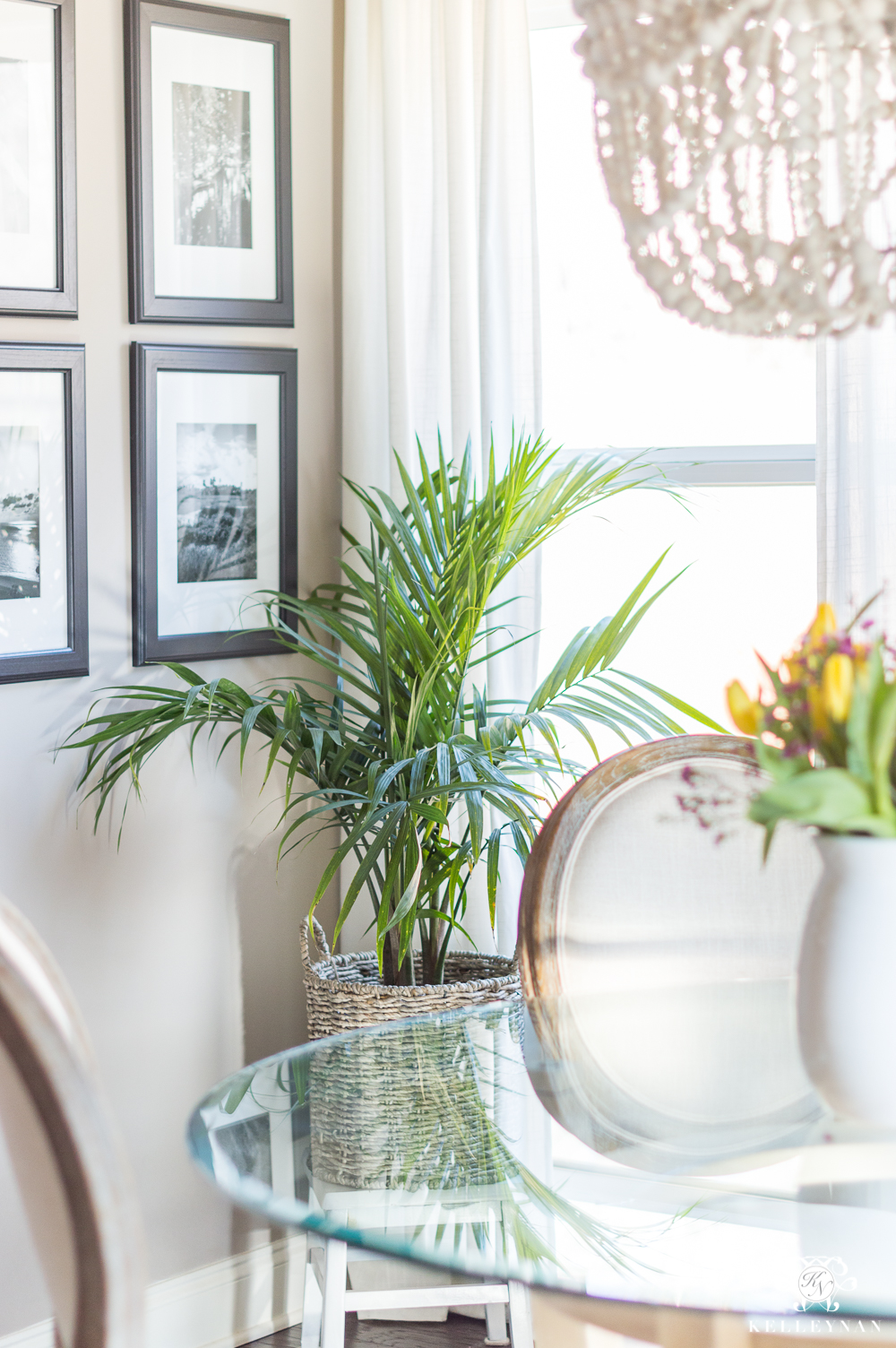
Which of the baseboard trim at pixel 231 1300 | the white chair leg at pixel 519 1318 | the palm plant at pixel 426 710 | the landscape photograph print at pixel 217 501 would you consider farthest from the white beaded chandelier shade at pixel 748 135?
the baseboard trim at pixel 231 1300

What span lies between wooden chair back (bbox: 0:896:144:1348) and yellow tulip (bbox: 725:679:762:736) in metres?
0.64

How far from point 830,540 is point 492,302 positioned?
759mm

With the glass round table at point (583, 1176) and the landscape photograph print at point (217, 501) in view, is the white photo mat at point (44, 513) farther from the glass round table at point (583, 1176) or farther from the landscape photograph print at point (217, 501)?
the glass round table at point (583, 1176)

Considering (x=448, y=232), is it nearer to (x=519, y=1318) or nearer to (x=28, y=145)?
(x=28, y=145)

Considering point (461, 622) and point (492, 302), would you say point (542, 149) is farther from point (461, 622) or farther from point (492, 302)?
point (461, 622)

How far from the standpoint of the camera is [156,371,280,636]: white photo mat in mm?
2385

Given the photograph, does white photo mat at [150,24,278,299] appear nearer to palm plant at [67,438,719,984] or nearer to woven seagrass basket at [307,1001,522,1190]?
palm plant at [67,438,719,984]

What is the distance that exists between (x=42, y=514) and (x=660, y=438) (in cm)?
114

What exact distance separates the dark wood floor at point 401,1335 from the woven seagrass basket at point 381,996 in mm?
639

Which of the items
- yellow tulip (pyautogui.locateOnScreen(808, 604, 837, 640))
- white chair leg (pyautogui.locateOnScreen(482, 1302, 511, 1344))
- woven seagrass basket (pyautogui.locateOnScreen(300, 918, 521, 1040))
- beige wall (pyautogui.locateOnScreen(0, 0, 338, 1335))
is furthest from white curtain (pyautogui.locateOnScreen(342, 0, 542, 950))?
yellow tulip (pyautogui.locateOnScreen(808, 604, 837, 640))

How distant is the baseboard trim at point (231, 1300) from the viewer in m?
2.41

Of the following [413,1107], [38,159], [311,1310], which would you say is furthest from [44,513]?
[311,1310]

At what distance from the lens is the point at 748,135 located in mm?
1053

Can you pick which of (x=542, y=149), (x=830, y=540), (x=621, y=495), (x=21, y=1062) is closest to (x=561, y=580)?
(x=621, y=495)
